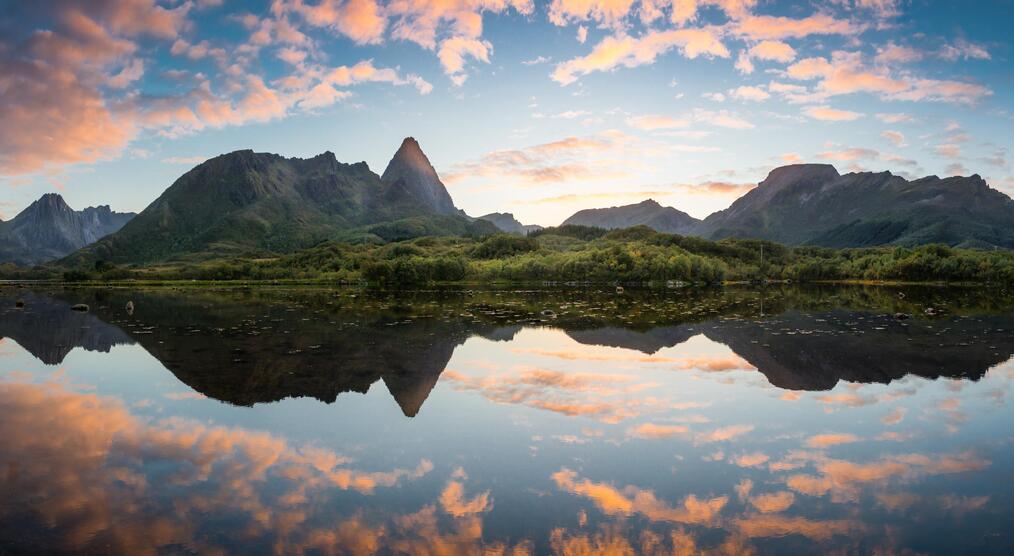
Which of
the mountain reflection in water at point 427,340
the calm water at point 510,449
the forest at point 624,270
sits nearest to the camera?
the calm water at point 510,449

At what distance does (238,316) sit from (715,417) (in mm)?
48438

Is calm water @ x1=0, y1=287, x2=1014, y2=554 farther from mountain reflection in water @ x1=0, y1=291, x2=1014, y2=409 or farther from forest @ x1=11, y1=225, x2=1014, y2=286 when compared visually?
forest @ x1=11, y1=225, x2=1014, y2=286

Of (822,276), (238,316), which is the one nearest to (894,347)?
(238,316)

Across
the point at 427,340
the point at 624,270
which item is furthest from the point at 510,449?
the point at 624,270

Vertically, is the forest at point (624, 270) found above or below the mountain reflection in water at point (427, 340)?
above

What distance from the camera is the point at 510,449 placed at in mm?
15742

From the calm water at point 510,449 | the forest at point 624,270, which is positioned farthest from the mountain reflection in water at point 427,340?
the forest at point 624,270

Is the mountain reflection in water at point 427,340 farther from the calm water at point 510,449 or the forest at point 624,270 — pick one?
the forest at point 624,270

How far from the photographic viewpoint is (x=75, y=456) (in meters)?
15.5

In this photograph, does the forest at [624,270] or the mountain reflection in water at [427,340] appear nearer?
the mountain reflection in water at [427,340]

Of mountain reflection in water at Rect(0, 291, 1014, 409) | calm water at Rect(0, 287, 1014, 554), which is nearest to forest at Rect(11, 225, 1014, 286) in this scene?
mountain reflection in water at Rect(0, 291, 1014, 409)

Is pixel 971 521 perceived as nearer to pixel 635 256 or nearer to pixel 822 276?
pixel 635 256

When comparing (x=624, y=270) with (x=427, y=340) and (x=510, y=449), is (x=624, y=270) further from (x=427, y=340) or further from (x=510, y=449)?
(x=510, y=449)

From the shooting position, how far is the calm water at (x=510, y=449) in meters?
10.9
